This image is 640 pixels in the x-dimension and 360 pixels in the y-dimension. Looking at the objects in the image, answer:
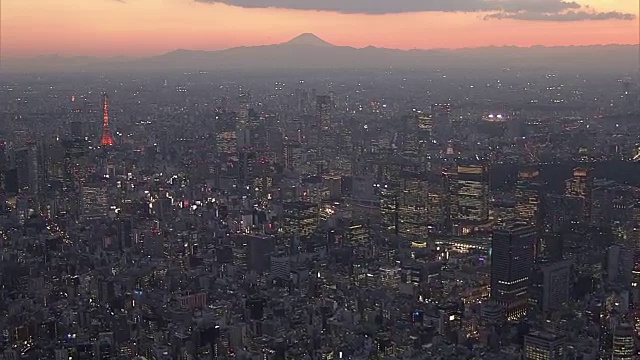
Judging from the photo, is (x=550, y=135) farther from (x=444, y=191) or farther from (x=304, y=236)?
(x=304, y=236)

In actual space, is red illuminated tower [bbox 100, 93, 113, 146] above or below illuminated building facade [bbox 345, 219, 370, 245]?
above

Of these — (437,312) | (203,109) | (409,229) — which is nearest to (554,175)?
(409,229)

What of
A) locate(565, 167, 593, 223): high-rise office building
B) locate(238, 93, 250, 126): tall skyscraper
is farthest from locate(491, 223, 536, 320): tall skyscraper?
locate(238, 93, 250, 126): tall skyscraper

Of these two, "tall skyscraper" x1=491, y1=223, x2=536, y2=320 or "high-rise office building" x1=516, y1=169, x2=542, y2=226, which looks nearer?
"tall skyscraper" x1=491, y1=223, x2=536, y2=320

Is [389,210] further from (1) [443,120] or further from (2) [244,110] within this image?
(2) [244,110]

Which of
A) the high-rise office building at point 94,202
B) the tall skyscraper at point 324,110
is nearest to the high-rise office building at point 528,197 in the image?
the tall skyscraper at point 324,110

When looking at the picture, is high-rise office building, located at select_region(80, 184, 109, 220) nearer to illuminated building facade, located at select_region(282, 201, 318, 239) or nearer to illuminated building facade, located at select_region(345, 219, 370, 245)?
illuminated building facade, located at select_region(282, 201, 318, 239)

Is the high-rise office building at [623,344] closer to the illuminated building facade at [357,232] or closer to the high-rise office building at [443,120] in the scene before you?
the illuminated building facade at [357,232]
